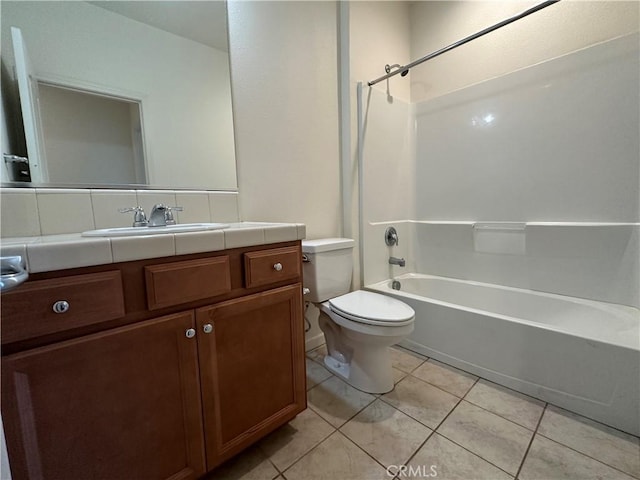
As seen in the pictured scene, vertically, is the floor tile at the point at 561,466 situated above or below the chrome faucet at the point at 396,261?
below

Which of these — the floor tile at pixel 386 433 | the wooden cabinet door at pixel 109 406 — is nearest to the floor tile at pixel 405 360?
the floor tile at pixel 386 433

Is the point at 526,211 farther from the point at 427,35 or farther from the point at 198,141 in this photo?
the point at 198,141

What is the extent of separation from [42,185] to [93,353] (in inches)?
28.4

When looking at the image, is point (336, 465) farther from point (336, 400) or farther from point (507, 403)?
point (507, 403)

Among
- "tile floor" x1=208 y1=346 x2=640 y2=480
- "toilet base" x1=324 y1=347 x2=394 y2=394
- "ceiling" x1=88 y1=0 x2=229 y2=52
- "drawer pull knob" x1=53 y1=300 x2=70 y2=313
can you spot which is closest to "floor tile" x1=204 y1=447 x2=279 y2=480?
"tile floor" x1=208 y1=346 x2=640 y2=480

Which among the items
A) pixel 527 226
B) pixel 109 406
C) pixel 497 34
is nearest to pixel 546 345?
pixel 527 226

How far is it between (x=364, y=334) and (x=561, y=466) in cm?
82

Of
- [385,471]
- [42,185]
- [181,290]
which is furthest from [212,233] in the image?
[385,471]

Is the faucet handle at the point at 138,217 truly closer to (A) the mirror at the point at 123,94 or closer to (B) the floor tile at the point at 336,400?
(A) the mirror at the point at 123,94

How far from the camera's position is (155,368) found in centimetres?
75

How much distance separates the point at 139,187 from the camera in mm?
1166

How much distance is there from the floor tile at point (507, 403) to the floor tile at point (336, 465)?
638 mm

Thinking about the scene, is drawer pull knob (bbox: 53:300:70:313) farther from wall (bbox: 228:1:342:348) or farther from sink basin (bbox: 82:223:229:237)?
wall (bbox: 228:1:342:348)

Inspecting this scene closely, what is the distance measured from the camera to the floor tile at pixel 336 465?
3.23ft
